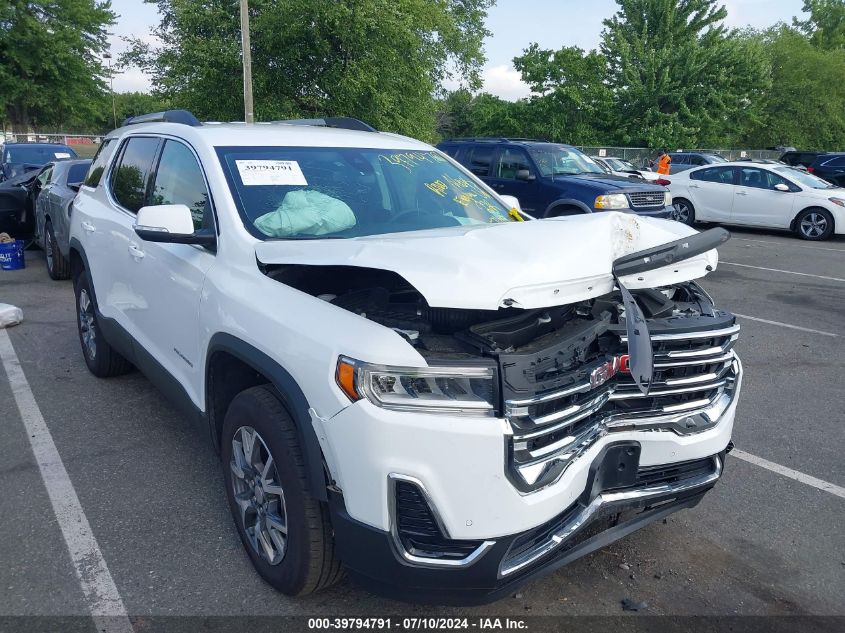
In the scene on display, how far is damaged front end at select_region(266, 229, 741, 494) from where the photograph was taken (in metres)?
2.27

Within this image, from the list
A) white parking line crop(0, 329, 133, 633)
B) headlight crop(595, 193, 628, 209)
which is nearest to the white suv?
white parking line crop(0, 329, 133, 633)

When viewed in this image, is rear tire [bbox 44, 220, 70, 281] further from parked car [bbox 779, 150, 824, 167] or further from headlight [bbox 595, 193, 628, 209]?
parked car [bbox 779, 150, 824, 167]

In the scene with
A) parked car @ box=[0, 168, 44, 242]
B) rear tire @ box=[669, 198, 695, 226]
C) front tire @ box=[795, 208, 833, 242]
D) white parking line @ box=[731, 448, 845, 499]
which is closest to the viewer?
white parking line @ box=[731, 448, 845, 499]

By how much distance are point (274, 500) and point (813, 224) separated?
15.5 metres

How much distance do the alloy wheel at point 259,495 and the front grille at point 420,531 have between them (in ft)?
1.84

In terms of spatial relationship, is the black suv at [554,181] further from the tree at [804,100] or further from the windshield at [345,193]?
the tree at [804,100]

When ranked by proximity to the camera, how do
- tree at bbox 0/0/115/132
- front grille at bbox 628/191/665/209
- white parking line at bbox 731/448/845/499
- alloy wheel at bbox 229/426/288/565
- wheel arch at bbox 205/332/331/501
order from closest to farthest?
wheel arch at bbox 205/332/331/501, alloy wheel at bbox 229/426/288/565, white parking line at bbox 731/448/845/499, front grille at bbox 628/191/665/209, tree at bbox 0/0/115/132

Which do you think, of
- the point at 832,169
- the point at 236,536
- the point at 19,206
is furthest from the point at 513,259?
the point at 832,169

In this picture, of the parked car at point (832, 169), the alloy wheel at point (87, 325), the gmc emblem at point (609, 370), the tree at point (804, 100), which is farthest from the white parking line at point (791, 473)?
the tree at point (804, 100)

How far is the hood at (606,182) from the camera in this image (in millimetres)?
10312

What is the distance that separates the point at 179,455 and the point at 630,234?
286cm

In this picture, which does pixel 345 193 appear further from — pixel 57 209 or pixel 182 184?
pixel 57 209

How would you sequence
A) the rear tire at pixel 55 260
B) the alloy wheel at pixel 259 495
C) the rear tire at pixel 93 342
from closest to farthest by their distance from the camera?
the alloy wheel at pixel 259 495 → the rear tire at pixel 93 342 → the rear tire at pixel 55 260

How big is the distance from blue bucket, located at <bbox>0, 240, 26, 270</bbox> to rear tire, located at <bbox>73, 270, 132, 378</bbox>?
17.9 feet
